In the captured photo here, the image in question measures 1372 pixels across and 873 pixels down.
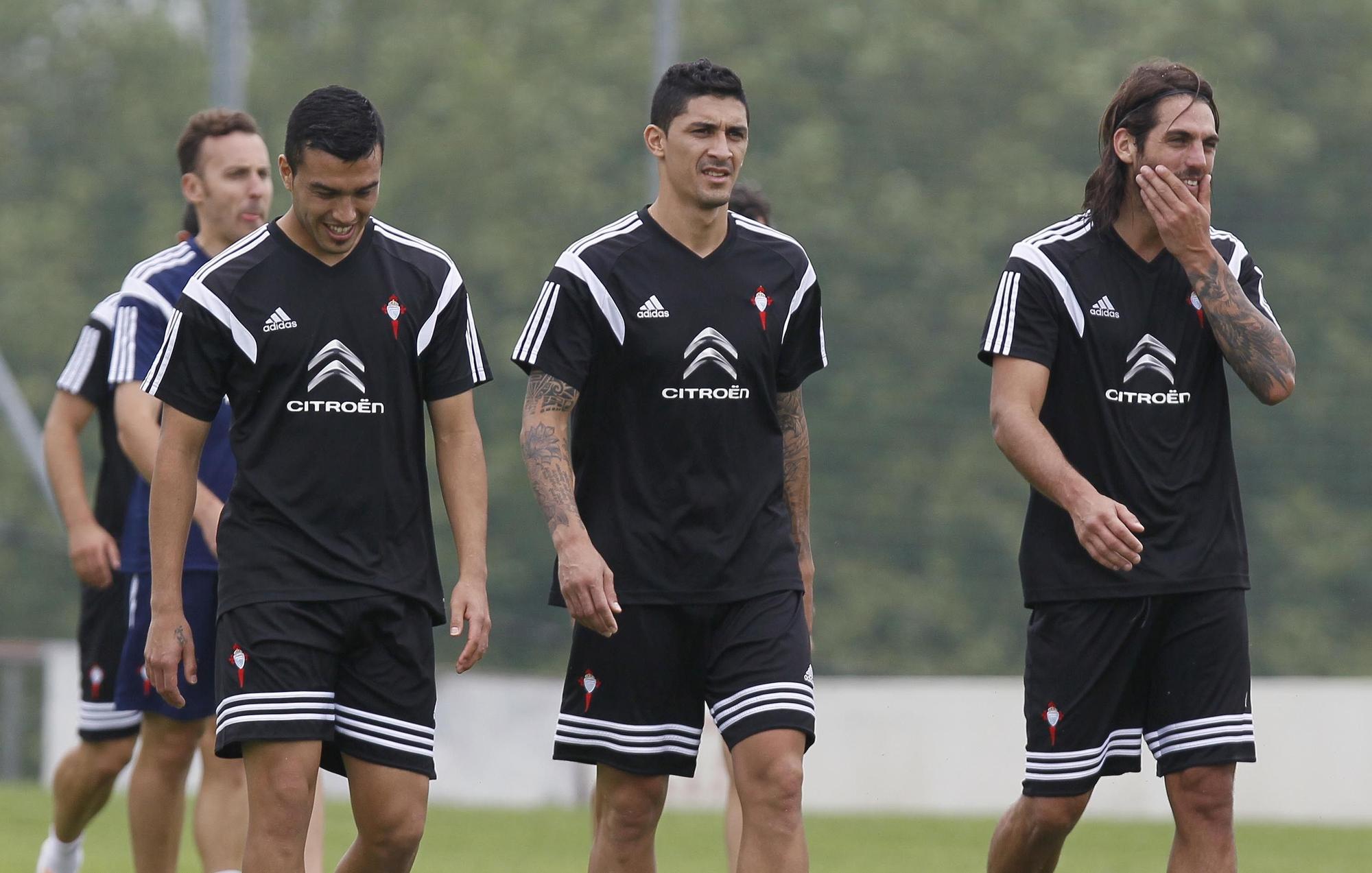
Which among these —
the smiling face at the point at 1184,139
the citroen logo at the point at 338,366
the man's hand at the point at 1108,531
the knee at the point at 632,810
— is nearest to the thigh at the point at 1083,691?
the man's hand at the point at 1108,531

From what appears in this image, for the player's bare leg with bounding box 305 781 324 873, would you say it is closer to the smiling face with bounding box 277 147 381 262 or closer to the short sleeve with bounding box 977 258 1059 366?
the smiling face with bounding box 277 147 381 262

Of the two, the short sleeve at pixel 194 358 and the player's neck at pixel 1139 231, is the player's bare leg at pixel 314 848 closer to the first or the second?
the short sleeve at pixel 194 358

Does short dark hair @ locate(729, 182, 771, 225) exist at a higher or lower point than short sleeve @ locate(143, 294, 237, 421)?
higher

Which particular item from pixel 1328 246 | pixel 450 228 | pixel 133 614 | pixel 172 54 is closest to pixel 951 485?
pixel 1328 246

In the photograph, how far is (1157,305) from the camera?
638 centimetres

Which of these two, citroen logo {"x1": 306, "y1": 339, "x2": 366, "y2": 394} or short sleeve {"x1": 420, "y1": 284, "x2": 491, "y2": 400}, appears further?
short sleeve {"x1": 420, "y1": 284, "x2": 491, "y2": 400}

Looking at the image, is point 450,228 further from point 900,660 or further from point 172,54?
point 172,54

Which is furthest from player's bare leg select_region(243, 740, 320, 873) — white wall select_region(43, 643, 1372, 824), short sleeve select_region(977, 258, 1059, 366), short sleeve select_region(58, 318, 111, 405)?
white wall select_region(43, 643, 1372, 824)

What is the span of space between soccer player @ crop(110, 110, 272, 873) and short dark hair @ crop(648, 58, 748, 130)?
185 centimetres

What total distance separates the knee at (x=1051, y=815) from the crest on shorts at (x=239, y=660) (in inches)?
93.1

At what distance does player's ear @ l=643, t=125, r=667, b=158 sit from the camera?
6445 mm

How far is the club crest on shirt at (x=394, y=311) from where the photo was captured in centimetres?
595

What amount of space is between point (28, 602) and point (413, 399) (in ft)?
69.1

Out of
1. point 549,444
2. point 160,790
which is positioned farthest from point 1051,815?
point 160,790
